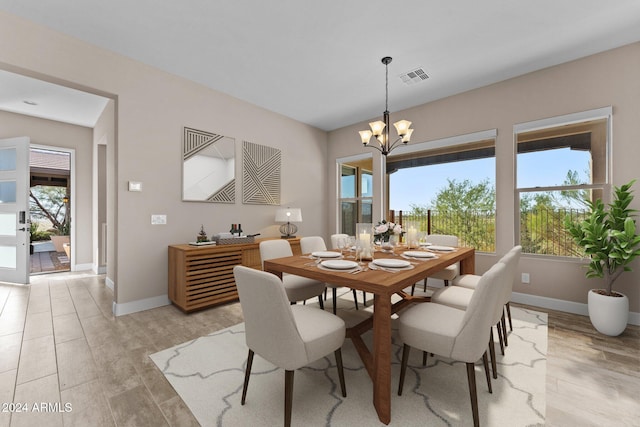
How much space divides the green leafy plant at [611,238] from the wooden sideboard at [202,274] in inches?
148

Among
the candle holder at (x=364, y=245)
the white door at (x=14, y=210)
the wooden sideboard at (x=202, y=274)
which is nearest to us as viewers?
the candle holder at (x=364, y=245)

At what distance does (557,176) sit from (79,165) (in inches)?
308

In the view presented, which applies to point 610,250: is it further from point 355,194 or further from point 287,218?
point 287,218

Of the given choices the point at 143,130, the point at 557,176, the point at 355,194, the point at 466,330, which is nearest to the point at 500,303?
the point at 466,330

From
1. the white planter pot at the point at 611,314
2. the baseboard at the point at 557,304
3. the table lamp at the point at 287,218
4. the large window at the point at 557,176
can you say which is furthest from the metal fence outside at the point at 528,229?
the table lamp at the point at 287,218

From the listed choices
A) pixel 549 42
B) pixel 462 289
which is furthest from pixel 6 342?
pixel 549 42

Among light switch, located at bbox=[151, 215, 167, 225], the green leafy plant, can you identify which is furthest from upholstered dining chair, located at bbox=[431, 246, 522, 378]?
light switch, located at bbox=[151, 215, 167, 225]

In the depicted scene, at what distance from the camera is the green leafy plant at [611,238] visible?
237cm

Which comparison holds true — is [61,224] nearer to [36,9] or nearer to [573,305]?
[36,9]

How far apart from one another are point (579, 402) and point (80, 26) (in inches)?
190

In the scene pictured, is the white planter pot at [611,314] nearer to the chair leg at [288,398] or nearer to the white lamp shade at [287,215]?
the chair leg at [288,398]

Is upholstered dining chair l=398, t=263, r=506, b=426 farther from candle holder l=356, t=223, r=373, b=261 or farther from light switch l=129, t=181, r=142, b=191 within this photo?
light switch l=129, t=181, r=142, b=191

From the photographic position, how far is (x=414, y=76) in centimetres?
330

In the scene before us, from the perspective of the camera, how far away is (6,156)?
13.6 ft
